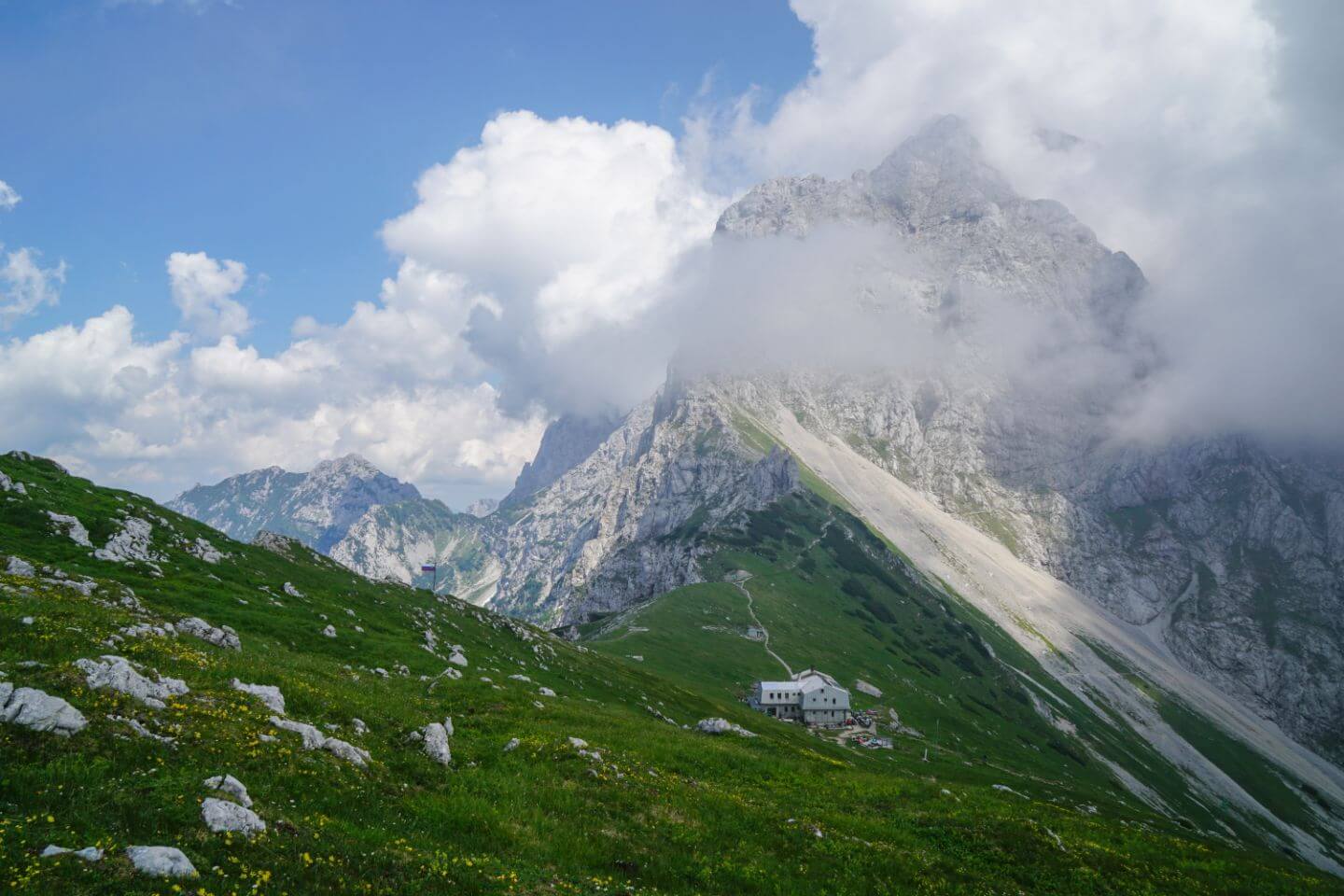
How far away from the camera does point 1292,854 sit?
17175cm

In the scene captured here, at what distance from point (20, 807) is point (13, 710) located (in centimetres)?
320

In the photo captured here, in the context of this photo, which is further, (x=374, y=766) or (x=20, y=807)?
(x=374, y=766)

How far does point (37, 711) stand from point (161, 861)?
20.0ft

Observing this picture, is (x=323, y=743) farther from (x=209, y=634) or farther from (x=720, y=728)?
(x=720, y=728)

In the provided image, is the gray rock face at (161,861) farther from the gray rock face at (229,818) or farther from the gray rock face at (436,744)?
the gray rock face at (436,744)

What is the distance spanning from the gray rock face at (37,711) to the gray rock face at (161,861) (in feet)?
16.2

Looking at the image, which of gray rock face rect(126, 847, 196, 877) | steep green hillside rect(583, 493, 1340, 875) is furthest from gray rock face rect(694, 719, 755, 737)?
steep green hillside rect(583, 493, 1340, 875)

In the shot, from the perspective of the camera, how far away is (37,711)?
13.2m

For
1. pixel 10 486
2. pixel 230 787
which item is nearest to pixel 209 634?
pixel 230 787

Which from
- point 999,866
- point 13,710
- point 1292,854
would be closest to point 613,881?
point 13,710

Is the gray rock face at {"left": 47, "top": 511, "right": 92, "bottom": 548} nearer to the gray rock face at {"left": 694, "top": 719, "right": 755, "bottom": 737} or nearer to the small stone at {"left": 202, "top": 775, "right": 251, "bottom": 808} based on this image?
the small stone at {"left": 202, "top": 775, "right": 251, "bottom": 808}

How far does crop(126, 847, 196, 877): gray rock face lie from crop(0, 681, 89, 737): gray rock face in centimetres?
495

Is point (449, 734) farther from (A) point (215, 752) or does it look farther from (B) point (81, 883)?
(B) point (81, 883)

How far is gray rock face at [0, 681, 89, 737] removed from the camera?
13.0m
